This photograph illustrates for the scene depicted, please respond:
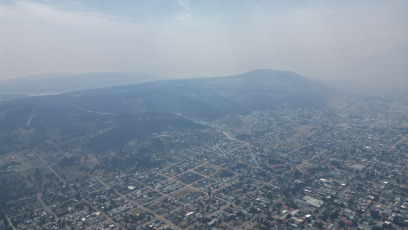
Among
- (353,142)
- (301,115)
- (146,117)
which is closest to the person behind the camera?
(353,142)

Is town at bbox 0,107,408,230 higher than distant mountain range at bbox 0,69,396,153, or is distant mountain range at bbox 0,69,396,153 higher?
distant mountain range at bbox 0,69,396,153

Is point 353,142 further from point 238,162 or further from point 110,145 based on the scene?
point 110,145

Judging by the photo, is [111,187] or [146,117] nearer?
[111,187]

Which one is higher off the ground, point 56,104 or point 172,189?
point 56,104

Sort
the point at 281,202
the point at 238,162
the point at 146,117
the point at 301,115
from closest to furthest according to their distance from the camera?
the point at 281,202, the point at 238,162, the point at 146,117, the point at 301,115

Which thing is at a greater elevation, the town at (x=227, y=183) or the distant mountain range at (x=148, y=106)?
the distant mountain range at (x=148, y=106)

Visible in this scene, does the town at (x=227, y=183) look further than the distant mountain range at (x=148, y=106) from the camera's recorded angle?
No

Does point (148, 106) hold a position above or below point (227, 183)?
above

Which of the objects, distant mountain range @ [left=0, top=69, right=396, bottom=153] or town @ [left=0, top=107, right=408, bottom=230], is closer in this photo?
town @ [left=0, top=107, right=408, bottom=230]

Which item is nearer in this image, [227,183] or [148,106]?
[227,183]

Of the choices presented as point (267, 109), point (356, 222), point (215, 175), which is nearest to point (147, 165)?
point (215, 175)
